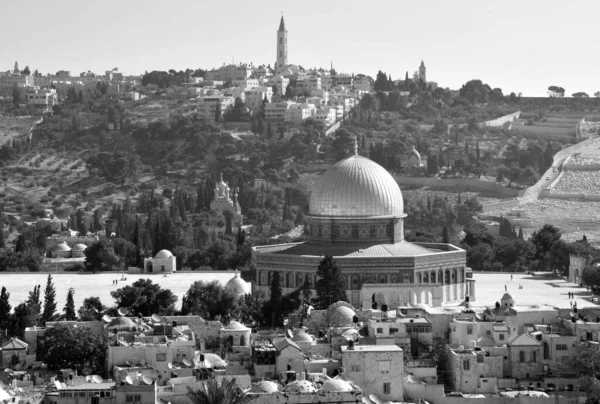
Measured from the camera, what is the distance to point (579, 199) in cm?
9288

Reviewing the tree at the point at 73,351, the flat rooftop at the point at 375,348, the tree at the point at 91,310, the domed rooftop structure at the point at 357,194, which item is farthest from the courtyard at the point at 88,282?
the flat rooftop at the point at 375,348

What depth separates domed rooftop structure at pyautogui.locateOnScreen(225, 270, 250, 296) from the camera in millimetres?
52388

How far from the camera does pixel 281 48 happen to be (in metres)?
130

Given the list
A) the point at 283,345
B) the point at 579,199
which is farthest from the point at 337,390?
the point at 579,199

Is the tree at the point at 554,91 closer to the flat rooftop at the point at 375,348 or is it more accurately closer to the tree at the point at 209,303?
the tree at the point at 209,303

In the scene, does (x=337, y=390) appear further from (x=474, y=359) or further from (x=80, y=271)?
(x=80, y=271)

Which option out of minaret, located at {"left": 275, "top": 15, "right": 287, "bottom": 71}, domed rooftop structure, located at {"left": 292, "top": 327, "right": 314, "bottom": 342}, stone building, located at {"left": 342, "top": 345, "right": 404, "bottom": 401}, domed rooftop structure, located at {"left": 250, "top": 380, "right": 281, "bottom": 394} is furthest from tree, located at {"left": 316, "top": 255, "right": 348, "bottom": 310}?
minaret, located at {"left": 275, "top": 15, "right": 287, "bottom": 71}

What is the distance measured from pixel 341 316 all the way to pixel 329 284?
4.87m

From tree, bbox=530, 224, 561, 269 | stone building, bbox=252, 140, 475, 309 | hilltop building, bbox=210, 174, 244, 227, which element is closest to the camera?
stone building, bbox=252, 140, 475, 309

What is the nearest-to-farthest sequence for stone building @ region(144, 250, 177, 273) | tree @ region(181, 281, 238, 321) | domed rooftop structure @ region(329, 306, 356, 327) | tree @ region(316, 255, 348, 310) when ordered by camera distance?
domed rooftop structure @ region(329, 306, 356, 327) → tree @ region(181, 281, 238, 321) → tree @ region(316, 255, 348, 310) → stone building @ region(144, 250, 177, 273)

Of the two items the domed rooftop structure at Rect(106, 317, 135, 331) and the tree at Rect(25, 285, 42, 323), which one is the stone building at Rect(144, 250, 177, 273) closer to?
the tree at Rect(25, 285, 42, 323)

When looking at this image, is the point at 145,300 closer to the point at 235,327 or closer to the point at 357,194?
the point at 235,327

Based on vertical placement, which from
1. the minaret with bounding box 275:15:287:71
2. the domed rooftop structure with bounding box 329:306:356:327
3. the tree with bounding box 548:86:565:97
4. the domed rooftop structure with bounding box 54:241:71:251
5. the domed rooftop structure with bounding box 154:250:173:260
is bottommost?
the domed rooftop structure with bounding box 54:241:71:251

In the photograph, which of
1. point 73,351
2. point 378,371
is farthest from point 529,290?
point 73,351
